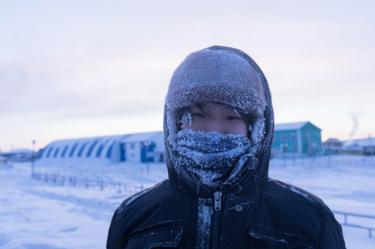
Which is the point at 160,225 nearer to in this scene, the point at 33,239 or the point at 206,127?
the point at 206,127

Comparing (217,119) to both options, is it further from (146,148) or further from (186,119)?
(146,148)

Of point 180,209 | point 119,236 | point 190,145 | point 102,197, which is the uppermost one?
point 190,145

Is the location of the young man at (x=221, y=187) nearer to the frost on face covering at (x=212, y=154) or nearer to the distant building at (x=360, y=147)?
the frost on face covering at (x=212, y=154)

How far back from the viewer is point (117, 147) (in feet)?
173

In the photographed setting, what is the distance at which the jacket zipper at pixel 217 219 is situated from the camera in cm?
139

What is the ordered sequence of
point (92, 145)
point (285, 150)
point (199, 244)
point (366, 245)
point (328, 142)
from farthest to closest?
point (328, 142)
point (92, 145)
point (285, 150)
point (366, 245)
point (199, 244)

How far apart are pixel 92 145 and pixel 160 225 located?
5843cm

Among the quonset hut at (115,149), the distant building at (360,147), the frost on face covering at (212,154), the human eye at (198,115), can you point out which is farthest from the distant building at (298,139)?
the frost on face covering at (212,154)

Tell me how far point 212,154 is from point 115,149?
51908 millimetres

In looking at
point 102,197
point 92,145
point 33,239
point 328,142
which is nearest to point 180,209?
point 33,239

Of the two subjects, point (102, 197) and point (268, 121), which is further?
point (102, 197)

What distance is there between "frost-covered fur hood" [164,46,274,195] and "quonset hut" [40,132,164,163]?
4203 cm

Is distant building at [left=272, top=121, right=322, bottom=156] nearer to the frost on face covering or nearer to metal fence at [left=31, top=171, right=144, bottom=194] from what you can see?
metal fence at [left=31, top=171, right=144, bottom=194]

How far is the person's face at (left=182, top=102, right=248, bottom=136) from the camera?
1.57 meters
